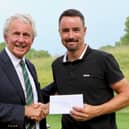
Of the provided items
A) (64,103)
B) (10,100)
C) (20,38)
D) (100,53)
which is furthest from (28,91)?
(100,53)

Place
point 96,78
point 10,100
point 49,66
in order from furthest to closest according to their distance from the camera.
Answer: point 49,66, point 96,78, point 10,100

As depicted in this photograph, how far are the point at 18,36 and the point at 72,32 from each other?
52 cm

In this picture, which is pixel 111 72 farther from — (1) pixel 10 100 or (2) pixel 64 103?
(1) pixel 10 100

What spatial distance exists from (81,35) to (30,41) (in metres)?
0.50

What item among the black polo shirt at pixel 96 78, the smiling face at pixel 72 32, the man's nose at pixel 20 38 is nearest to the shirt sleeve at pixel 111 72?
the black polo shirt at pixel 96 78

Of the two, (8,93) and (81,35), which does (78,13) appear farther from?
(8,93)

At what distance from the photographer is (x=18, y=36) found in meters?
4.75

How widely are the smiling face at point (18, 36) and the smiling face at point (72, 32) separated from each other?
34 centimetres

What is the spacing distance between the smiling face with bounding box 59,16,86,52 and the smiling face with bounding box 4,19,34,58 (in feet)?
1.13

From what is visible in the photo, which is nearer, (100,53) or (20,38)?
(20,38)

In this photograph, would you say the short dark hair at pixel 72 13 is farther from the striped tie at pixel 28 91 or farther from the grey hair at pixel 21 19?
the striped tie at pixel 28 91

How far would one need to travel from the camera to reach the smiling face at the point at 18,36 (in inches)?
187

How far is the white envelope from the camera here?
4.63 meters

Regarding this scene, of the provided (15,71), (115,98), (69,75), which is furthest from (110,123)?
(15,71)
